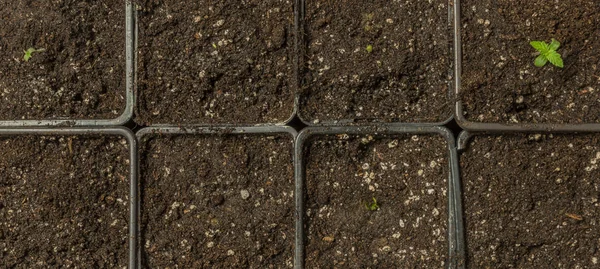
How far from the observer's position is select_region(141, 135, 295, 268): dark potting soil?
178 centimetres

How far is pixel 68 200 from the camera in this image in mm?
1803

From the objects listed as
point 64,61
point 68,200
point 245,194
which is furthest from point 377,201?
point 64,61

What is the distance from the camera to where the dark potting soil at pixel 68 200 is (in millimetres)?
1799

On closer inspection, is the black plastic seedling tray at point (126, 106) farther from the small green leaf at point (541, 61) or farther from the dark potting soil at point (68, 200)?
the small green leaf at point (541, 61)

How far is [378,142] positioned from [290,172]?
324mm

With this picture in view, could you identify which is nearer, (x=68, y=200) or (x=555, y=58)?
(x=555, y=58)

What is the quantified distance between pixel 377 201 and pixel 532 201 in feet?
1.74

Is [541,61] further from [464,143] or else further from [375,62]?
[375,62]

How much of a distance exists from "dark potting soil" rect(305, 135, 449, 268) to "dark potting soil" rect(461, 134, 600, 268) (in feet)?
0.38

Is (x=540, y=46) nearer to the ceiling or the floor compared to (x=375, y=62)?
nearer to the ceiling

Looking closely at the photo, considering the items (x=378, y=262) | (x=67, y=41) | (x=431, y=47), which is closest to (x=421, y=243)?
(x=378, y=262)

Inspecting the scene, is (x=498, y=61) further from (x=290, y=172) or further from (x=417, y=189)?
(x=290, y=172)

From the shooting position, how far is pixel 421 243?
177cm

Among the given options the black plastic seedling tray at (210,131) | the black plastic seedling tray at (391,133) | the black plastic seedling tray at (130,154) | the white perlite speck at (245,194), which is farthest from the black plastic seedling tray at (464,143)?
the black plastic seedling tray at (130,154)
